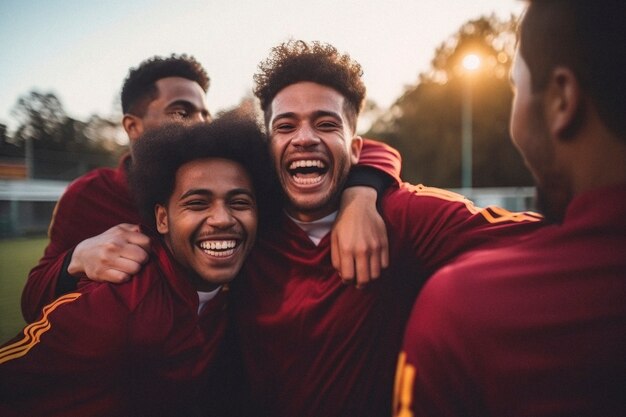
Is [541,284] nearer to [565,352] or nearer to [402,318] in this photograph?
[565,352]

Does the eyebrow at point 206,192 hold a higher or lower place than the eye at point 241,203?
higher

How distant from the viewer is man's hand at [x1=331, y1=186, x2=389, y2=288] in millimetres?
1921

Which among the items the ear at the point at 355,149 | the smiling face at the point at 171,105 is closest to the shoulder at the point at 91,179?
the smiling face at the point at 171,105

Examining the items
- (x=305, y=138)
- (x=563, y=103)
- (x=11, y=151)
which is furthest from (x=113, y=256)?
(x=11, y=151)

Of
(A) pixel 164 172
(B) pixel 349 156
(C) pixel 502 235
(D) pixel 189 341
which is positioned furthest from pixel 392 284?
(A) pixel 164 172

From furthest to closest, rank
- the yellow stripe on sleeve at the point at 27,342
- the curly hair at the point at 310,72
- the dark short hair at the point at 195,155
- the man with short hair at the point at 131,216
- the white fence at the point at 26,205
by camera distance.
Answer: the white fence at the point at 26,205, the curly hair at the point at 310,72, the dark short hair at the point at 195,155, the man with short hair at the point at 131,216, the yellow stripe on sleeve at the point at 27,342

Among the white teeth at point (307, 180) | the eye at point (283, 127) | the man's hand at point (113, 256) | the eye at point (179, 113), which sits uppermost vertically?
the eye at point (179, 113)

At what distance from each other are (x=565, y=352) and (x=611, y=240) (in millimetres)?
282

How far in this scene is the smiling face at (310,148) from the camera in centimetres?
238

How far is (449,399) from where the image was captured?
992mm

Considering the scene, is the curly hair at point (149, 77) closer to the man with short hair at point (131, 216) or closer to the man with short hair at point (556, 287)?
the man with short hair at point (131, 216)

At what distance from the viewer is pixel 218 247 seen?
2.21m

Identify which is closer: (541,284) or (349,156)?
(541,284)

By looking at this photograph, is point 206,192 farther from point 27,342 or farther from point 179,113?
point 179,113
